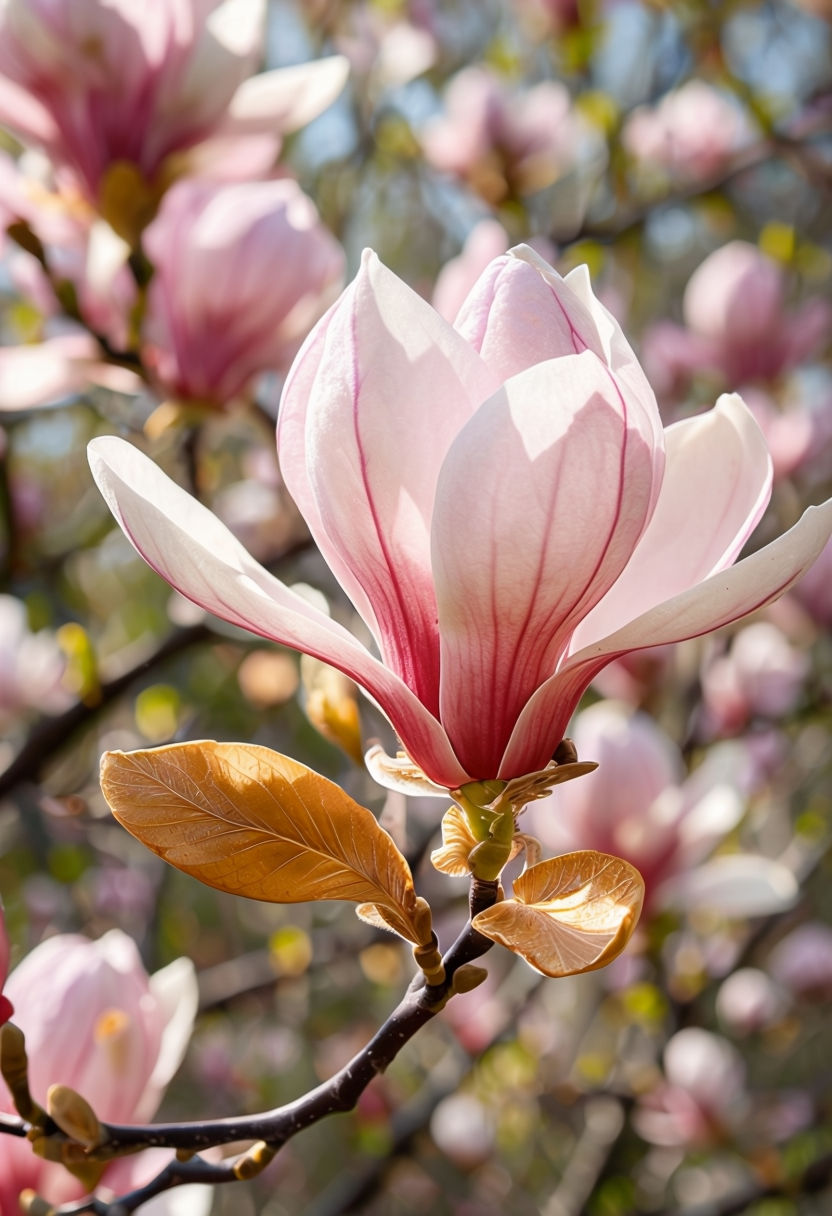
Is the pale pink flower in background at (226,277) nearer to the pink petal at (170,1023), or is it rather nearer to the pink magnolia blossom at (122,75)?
the pink magnolia blossom at (122,75)

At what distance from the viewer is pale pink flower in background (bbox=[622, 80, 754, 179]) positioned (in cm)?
203

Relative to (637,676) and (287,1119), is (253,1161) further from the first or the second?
(637,676)

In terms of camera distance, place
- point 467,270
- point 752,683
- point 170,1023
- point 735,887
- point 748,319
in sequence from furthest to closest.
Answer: point 752,683, point 748,319, point 735,887, point 467,270, point 170,1023

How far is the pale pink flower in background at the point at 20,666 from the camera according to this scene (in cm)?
149

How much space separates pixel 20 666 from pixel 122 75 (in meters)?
0.89

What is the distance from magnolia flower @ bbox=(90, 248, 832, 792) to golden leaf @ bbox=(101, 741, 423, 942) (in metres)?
0.04

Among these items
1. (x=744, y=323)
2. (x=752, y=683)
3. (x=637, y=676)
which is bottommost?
(x=752, y=683)

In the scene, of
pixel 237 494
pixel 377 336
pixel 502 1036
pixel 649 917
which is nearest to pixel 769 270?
pixel 237 494

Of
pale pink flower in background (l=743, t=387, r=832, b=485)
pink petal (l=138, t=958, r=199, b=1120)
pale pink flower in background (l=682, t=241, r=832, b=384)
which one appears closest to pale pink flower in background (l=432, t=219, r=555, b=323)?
pink petal (l=138, t=958, r=199, b=1120)

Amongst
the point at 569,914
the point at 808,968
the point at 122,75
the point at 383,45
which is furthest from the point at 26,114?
the point at 808,968

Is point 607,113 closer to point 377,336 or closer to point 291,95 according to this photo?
point 291,95

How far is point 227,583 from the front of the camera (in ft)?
1.10

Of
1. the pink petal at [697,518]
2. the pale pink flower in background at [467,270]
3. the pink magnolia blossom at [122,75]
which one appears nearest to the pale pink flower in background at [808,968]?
the pale pink flower in background at [467,270]

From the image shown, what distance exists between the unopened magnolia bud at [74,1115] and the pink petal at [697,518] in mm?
233
